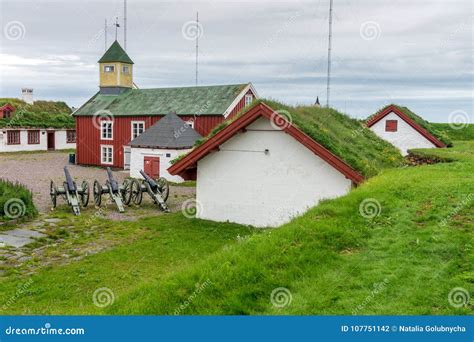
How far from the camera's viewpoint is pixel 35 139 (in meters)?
52.8

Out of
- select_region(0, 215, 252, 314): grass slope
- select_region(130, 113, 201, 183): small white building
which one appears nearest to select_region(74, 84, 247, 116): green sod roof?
select_region(130, 113, 201, 183): small white building

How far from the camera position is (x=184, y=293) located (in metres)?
6.80

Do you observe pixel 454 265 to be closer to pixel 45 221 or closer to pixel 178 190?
pixel 45 221

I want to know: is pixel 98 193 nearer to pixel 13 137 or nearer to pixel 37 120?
pixel 13 137

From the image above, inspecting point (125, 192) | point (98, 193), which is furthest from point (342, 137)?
point (98, 193)

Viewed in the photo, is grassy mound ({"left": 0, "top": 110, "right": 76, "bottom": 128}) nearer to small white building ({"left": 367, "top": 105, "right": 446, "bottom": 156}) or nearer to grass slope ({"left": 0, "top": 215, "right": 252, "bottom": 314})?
grass slope ({"left": 0, "top": 215, "right": 252, "bottom": 314})

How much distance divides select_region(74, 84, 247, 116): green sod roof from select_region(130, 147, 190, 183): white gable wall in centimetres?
469

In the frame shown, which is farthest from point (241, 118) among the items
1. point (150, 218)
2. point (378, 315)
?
point (378, 315)

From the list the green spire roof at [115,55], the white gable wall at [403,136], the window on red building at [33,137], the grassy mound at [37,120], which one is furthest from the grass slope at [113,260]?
the window on red building at [33,137]

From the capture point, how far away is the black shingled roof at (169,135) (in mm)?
31828

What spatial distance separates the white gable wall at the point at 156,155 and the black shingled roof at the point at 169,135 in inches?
12.5

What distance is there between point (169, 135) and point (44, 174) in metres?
9.19

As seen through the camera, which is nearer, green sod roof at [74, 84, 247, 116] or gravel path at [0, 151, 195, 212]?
gravel path at [0, 151, 195, 212]

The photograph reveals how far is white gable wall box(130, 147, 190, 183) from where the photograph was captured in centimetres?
3141
